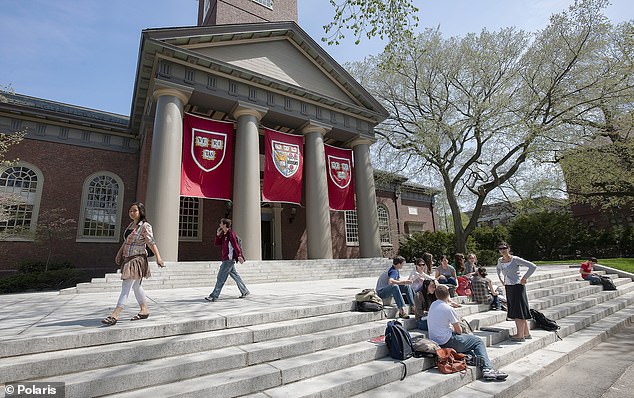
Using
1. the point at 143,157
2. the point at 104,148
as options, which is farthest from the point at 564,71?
the point at 104,148

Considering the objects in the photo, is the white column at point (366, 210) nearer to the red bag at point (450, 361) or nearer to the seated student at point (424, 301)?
the seated student at point (424, 301)

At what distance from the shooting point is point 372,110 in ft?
62.7

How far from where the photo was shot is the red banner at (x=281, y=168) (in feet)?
46.9

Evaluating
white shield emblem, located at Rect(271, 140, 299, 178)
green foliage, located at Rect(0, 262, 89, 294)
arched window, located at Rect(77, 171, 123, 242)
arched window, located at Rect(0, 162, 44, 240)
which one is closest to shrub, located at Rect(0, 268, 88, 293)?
green foliage, located at Rect(0, 262, 89, 294)

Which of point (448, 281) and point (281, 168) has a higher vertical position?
point (281, 168)

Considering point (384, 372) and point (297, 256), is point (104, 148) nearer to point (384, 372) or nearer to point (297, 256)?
point (297, 256)

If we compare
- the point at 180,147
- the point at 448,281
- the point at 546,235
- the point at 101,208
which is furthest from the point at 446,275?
the point at 546,235

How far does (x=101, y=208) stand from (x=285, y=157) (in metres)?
9.86

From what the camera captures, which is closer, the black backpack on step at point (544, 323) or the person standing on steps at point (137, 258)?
the person standing on steps at point (137, 258)

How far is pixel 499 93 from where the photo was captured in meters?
17.4

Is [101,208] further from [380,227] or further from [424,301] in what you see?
[380,227]

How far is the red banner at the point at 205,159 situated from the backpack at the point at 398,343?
32.5ft

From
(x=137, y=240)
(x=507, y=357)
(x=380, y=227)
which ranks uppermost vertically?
(x=380, y=227)

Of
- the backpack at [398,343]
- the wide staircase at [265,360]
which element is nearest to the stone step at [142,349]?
the wide staircase at [265,360]
